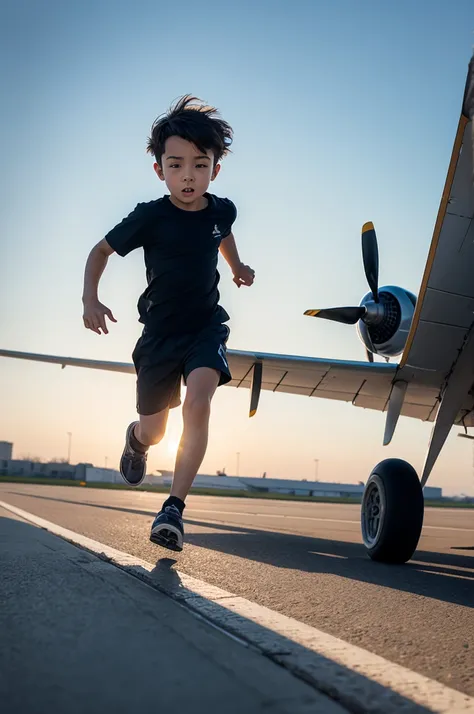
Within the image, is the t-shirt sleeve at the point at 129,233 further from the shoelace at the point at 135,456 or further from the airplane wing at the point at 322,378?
the airplane wing at the point at 322,378

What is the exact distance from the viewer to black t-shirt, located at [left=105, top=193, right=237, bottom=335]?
151 inches

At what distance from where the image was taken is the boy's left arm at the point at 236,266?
4.35m

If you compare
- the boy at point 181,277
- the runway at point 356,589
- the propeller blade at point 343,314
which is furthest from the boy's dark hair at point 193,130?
the propeller blade at point 343,314

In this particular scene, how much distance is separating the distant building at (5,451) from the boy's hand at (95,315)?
358ft

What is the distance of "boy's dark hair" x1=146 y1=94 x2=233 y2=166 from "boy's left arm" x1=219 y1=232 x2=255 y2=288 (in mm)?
639

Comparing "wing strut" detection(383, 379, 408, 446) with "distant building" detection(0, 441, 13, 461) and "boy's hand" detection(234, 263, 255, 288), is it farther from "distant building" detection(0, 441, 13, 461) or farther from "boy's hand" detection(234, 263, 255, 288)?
"distant building" detection(0, 441, 13, 461)

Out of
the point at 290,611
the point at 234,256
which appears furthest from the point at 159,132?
the point at 290,611

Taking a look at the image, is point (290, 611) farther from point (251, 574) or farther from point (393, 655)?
point (251, 574)

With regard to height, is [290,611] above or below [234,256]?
below

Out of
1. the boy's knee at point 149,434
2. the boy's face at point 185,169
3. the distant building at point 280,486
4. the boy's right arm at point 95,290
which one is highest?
the boy's face at point 185,169

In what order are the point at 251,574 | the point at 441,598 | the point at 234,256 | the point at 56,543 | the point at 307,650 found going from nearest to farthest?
the point at 307,650 < the point at 441,598 < the point at 251,574 < the point at 56,543 < the point at 234,256

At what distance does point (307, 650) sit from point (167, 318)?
2488mm

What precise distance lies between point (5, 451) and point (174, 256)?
10993 cm

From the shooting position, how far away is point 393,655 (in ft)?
5.88
